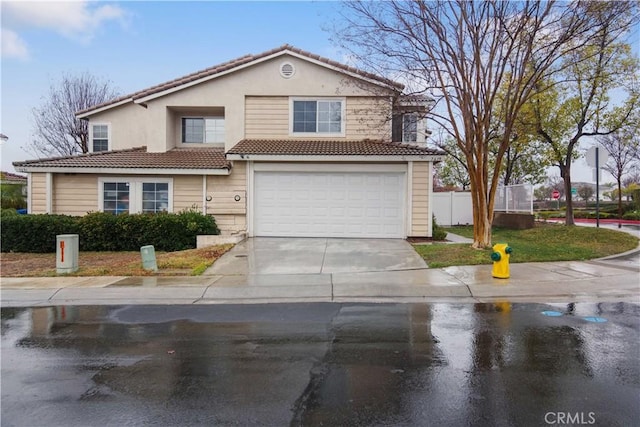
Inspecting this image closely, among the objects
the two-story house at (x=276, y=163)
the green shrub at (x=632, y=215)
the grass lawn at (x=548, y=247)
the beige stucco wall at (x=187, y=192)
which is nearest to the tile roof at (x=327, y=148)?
the two-story house at (x=276, y=163)

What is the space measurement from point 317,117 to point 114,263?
958 cm

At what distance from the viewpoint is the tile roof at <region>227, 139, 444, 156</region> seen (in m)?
15.4

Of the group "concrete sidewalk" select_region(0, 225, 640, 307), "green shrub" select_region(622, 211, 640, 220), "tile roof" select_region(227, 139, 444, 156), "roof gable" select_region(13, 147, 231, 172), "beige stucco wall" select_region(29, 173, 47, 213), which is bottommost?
"concrete sidewalk" select_region(0, 225, 640, 307)

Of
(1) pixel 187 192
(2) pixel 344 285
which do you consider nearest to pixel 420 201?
(2) pixel 344 285

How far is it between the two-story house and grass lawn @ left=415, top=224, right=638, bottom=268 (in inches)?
126

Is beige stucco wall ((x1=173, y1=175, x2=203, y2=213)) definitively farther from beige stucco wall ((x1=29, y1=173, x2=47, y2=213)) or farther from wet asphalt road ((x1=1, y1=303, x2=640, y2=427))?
wet asphalt road ((x1=1, y1=303, x2=640, y2=427))

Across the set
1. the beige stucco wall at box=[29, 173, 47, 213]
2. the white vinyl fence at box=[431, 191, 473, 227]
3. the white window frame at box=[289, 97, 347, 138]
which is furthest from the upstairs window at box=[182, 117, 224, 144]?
the white vinyl fence at box=[431, 191, 473, 227]

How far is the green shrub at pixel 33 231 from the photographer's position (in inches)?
561

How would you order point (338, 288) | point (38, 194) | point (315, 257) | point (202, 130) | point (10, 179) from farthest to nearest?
1. point (10, 179)
2. point (202, 130)
3. point (38, 194)
4. point (315, 257)
5. point (338, 288)

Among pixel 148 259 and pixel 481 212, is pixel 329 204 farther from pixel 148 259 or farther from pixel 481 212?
pixel 148 259

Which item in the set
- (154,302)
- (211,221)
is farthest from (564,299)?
(211,221)

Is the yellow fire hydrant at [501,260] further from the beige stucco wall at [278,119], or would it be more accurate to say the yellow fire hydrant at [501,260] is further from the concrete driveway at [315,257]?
the beige stucco wall at [278,119]

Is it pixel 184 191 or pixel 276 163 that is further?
pixel 184 191

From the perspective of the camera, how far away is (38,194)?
1608 cm
